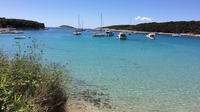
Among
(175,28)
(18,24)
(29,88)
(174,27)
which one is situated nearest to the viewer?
(29,88)

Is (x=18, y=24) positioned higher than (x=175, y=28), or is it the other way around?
(x=18, y=24)

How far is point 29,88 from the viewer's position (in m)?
5.51

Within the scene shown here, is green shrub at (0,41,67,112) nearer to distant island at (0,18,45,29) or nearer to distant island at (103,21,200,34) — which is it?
distant island at (0,18,45,29)

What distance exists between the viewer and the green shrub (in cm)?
427

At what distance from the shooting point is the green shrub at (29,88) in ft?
14.0

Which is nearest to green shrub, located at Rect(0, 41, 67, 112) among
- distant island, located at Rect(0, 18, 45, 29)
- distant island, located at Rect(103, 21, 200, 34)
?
distant island, located at Rect(0, 18, 45, 29)

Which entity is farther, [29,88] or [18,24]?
[18,24]

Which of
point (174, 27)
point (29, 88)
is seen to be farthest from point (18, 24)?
point (29, 88)

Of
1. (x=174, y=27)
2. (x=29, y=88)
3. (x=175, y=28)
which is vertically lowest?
(x=175, y=28)

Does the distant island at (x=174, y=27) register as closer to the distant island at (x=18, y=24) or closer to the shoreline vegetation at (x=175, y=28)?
the shoreline vegetation at (x=175, y=28)

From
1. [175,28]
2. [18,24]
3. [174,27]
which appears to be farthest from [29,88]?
[174,27]

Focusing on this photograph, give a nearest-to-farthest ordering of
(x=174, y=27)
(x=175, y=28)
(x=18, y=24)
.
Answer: (x=18, y=24) → (x=175, y=28) → (x=174, y=27)

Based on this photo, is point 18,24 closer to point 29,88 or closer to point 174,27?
point 174,27

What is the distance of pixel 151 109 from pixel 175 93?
310cm
